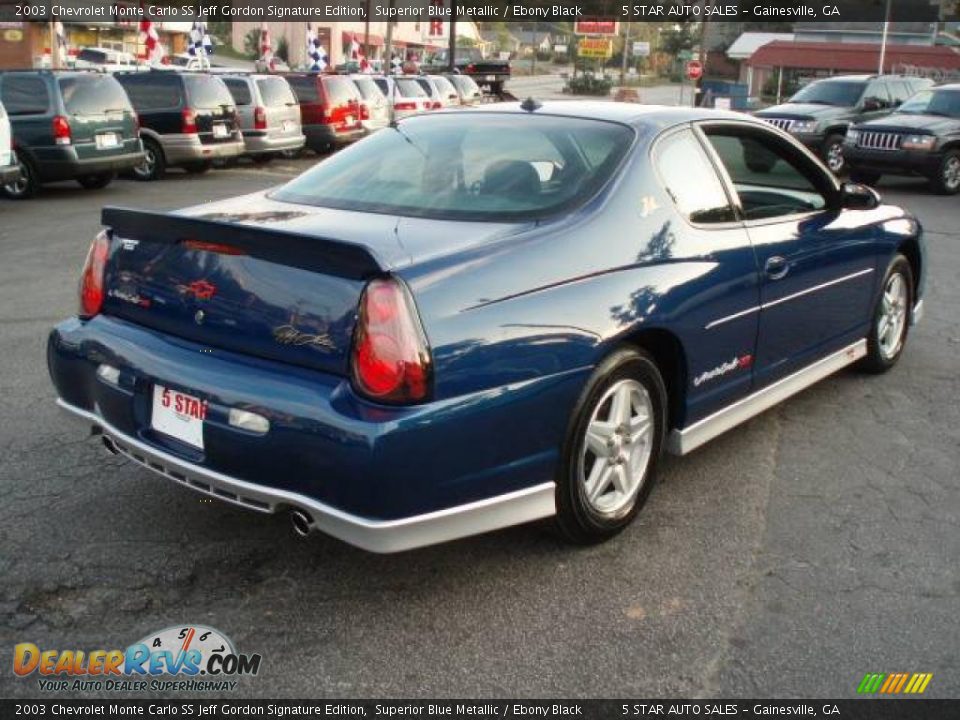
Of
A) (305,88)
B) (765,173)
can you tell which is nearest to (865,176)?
(305,88)

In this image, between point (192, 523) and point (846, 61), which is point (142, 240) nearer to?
point (192, 523)

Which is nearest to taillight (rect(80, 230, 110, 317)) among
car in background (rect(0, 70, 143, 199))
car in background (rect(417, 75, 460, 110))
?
car in background (rect(0, 70, 143, 199))

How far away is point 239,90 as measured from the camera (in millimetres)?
18234

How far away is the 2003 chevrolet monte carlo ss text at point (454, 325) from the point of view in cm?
303

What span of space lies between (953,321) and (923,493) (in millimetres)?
3712

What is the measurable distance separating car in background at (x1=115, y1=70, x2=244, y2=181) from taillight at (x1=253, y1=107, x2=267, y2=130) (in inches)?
59.3

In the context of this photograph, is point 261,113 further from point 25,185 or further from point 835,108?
point 835,108

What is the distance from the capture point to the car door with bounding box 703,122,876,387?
4.51 metres

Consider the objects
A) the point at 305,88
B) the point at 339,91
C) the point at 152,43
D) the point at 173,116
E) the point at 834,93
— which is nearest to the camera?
the point at 173,116

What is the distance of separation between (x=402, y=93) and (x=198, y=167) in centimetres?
816

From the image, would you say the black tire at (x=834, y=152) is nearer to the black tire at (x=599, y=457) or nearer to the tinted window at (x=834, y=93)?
the tinted window at (x=834, y=93)

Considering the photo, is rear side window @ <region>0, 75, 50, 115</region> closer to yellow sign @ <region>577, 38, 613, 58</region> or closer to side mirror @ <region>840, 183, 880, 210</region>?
side mirror @ <region>840, 183, 880, 210</region>

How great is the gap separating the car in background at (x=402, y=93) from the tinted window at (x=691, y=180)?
19529 millimetres

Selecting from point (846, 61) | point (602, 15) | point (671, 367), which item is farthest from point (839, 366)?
point (602, 15)
